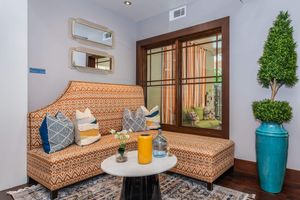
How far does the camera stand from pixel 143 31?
396 centimetres

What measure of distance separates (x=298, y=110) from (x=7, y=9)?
354 cm

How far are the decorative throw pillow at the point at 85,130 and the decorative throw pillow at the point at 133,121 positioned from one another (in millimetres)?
735

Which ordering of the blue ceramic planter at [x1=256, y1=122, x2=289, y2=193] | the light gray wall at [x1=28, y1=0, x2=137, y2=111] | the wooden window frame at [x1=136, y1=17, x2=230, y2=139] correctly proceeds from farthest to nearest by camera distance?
1. the wooden window frame at [x1=136, y1=17, x2=230, y2=139]
2. the light gray wall at [x1=28, y1=0, x2=137, y2=111]
3. the blue ceramic planter at [x1=256, y1=122, x2=289, y2=193]

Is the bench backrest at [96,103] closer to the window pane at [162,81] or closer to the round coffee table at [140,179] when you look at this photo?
the window pane at [162,81]

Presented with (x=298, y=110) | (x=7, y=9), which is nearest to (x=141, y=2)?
(x=7, y=9)

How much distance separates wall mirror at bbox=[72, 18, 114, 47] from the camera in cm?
302

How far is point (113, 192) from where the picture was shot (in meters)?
2.06

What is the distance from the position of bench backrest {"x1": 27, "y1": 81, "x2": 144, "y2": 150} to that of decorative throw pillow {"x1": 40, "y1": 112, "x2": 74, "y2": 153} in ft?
0.75

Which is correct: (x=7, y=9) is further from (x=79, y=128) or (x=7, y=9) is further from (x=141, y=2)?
(x=141, y=2)

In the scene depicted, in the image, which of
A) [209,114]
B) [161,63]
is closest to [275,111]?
[209,114]

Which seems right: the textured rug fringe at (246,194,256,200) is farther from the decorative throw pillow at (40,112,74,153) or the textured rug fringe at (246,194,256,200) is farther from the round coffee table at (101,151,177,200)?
the decorative throw pillow at (40,112,74,153)

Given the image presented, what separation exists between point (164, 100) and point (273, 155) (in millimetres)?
2081

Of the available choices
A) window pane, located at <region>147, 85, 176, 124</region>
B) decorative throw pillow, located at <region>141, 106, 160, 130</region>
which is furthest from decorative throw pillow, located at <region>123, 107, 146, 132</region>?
window pane, located at <region>147, 85, 176, 124</region>

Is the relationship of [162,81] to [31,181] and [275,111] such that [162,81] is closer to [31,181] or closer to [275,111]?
[275,111]
